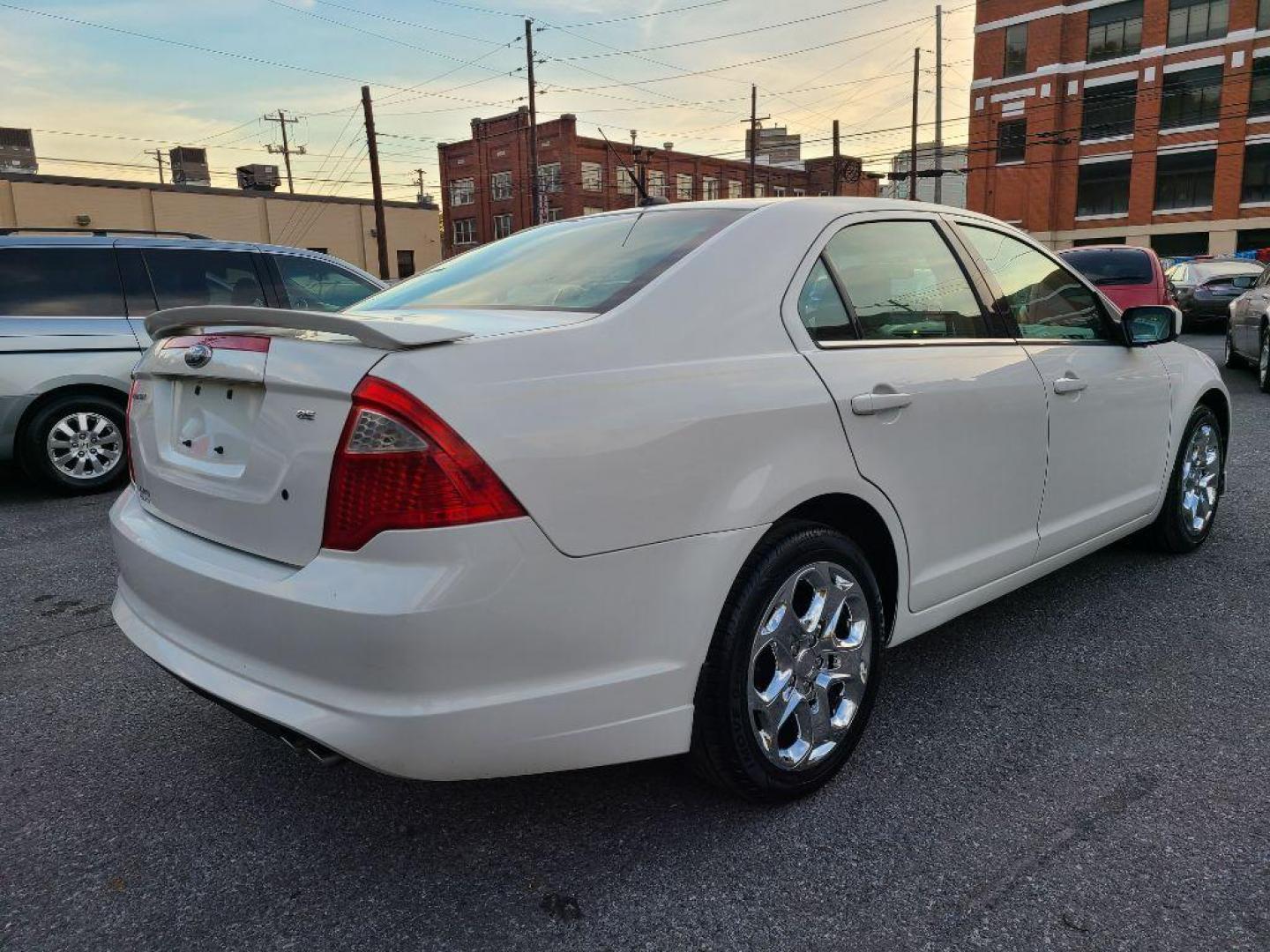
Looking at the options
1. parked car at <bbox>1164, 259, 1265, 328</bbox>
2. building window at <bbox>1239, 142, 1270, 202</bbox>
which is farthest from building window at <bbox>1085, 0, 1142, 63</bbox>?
parked car at <bbox>1164, 259, 1265, 328</bbox>

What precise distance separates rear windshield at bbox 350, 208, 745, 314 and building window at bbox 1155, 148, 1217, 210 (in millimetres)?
48907

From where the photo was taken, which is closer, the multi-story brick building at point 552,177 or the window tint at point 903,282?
the window tint at point 903,282

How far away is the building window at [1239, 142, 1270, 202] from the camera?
4081 centimetres

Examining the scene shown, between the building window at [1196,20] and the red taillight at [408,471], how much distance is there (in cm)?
5155

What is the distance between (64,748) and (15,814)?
1.25 feet

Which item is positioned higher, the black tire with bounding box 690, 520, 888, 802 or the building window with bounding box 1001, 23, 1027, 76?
the building window with bounding box 1001, 23, 1027, 76

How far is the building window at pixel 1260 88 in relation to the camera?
1583 inches

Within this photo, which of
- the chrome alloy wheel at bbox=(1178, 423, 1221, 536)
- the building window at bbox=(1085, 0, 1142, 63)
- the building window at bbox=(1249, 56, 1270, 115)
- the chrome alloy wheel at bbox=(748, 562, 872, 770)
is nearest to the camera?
the chrome alloy wheel at bbox=(748, 562, 872, 770)

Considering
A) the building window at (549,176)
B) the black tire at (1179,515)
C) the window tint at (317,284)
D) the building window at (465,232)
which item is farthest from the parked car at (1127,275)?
the building window at (465,232)

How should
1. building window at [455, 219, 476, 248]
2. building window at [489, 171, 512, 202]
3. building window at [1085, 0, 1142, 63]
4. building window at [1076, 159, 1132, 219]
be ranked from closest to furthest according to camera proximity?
building window at [1085, 0, 1142, 63] → building window at [1076, 159, 1132, 219] → building window at [489, 171, 512, 202] → building window at [455, 219, 476, 248]

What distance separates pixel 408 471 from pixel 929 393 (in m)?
1.62

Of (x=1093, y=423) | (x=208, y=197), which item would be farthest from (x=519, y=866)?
(x=208, y=197)

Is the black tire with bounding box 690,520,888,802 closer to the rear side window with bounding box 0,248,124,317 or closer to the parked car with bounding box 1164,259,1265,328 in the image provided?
the rear side window with bounding box 0,248,124,317

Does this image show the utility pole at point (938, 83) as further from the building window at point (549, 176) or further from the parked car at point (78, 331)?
the parked car at point (78, 331)
